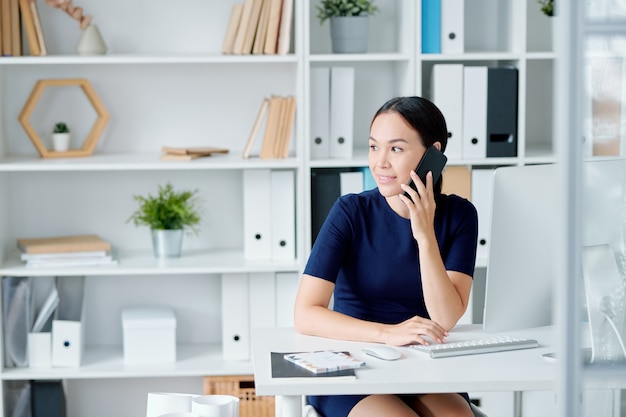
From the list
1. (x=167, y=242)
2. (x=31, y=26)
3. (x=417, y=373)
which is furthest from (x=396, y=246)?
(x=31, y=26)

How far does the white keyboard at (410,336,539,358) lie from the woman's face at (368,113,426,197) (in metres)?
0.44

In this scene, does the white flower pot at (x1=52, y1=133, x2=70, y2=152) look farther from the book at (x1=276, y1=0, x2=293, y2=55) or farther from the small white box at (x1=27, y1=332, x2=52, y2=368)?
the book at (x1=276, y1=0, x2=293, y2=55)

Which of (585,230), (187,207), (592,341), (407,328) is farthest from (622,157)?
(187,207)

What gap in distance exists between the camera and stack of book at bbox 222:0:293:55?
3322mm

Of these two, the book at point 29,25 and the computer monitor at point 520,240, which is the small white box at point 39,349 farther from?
the computer monitor at point 520,240

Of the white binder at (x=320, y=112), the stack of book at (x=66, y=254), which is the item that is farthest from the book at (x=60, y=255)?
the white binder at (x=320, y=112)

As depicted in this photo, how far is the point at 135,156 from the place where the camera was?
3.54 meters

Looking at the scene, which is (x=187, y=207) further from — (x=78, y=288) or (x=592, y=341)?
(x=592, y=341)

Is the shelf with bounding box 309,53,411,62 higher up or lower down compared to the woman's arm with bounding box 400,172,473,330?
higher up

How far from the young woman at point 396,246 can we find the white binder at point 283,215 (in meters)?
1.07

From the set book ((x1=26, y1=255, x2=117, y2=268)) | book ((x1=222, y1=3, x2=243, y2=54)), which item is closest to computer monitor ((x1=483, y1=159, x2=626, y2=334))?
book ((x1=222, y1=3, x2=243, y2=54))

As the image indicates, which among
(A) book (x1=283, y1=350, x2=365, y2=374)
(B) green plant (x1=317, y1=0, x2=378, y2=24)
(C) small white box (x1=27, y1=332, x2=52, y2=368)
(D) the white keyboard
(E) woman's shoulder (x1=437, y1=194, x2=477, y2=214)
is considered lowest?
(C) small white box (x1=27, y1=332, x2=52, y2=368)

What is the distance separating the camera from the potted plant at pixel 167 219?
11.4 feet

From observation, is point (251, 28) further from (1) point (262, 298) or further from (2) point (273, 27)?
(1) point (262, 298)
